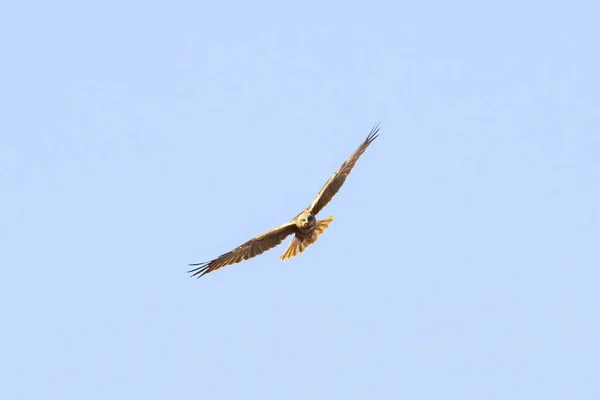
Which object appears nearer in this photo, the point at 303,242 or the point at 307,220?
the point at 307,220

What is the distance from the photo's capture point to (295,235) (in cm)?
2359

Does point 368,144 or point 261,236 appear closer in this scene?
point 261,236

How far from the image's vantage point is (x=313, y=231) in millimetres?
23344

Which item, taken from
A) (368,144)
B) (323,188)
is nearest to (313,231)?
(323,188)

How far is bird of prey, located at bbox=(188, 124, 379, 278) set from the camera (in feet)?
76.0

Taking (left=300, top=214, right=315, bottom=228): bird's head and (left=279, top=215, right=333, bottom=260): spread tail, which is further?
(left=279, top=215, right=333, bottom=260): spread tail

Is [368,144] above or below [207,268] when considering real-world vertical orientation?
above

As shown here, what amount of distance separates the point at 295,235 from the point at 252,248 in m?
0.92

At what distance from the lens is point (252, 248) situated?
23.4 metres

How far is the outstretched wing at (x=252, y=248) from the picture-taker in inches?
912

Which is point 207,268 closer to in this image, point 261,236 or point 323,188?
point 261,236

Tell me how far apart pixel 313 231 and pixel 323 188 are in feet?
2.92

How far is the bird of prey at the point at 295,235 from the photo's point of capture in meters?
23.2

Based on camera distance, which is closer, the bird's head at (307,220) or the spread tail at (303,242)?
the bird's head at (307,220)
